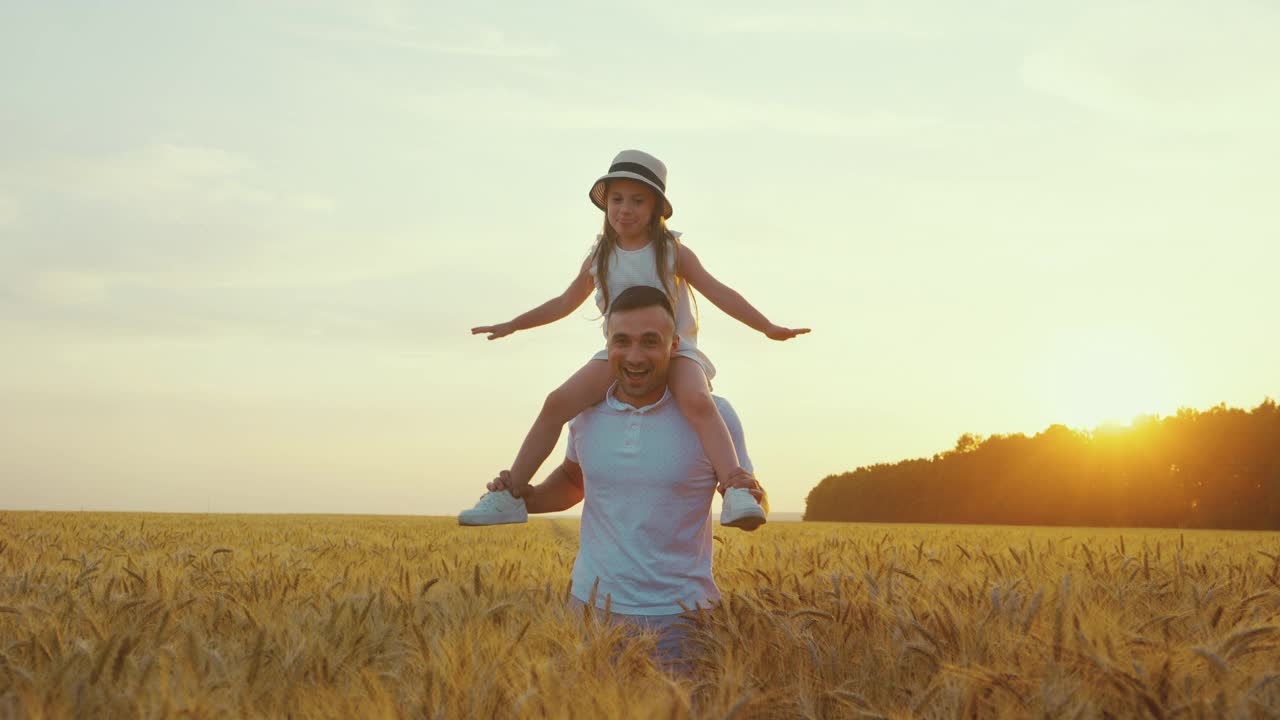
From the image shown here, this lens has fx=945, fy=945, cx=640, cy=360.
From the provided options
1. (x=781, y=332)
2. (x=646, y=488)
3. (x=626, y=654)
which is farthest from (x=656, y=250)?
(x=626, y=654)

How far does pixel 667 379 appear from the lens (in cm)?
381

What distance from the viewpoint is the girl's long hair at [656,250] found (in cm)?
448

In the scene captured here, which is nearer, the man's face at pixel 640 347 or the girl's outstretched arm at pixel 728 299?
the man's face at pixel 640 347

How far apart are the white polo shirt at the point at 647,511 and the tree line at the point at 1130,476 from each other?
1445 inches

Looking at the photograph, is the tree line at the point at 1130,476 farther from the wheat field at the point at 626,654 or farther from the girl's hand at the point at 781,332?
the wheat field at the point at 626,654

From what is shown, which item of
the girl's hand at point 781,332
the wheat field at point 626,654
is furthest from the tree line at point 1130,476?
the wheat field at point 626,654

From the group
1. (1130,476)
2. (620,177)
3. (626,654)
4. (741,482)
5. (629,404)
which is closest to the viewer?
(626,654)

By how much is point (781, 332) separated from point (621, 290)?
2.66 feet

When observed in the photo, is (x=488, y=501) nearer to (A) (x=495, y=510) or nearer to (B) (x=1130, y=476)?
(A) (x=495, y=510)

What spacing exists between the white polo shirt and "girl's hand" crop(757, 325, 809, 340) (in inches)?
40.4

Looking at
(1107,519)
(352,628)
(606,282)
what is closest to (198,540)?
(606,282)

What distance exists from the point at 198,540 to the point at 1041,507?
40.0 metres

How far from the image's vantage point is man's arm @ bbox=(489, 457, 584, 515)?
14.0 ft

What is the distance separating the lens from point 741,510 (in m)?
3.47
